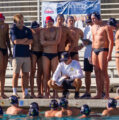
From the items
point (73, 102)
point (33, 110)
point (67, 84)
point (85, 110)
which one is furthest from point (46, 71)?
point (85, 110)

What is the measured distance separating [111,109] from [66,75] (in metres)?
1.56

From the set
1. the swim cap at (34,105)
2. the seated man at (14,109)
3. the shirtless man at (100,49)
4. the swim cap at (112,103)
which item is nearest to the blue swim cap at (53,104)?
the swim cap at (34,105)

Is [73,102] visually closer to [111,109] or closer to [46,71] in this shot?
[111,109]

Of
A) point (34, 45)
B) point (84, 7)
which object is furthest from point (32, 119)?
point (84, 7)

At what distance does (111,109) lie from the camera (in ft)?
32.0

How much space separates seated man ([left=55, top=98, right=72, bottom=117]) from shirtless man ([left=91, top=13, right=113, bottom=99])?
43.2 inches

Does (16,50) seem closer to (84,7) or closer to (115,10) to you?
(84,7)

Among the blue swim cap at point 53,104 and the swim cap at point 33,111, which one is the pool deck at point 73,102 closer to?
the blue swim cap at point 53,104

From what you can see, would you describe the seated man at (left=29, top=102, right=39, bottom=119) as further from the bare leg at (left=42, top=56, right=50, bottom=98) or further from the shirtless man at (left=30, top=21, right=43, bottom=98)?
the shirtless man at (left=30, top=21, right=43, bottom=98)

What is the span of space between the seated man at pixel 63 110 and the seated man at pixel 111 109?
2.48 feet

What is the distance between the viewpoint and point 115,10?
1873 centimetres

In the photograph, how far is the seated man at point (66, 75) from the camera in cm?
1059

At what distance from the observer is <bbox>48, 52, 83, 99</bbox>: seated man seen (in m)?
10.6

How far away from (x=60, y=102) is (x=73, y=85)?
0.91 metres
